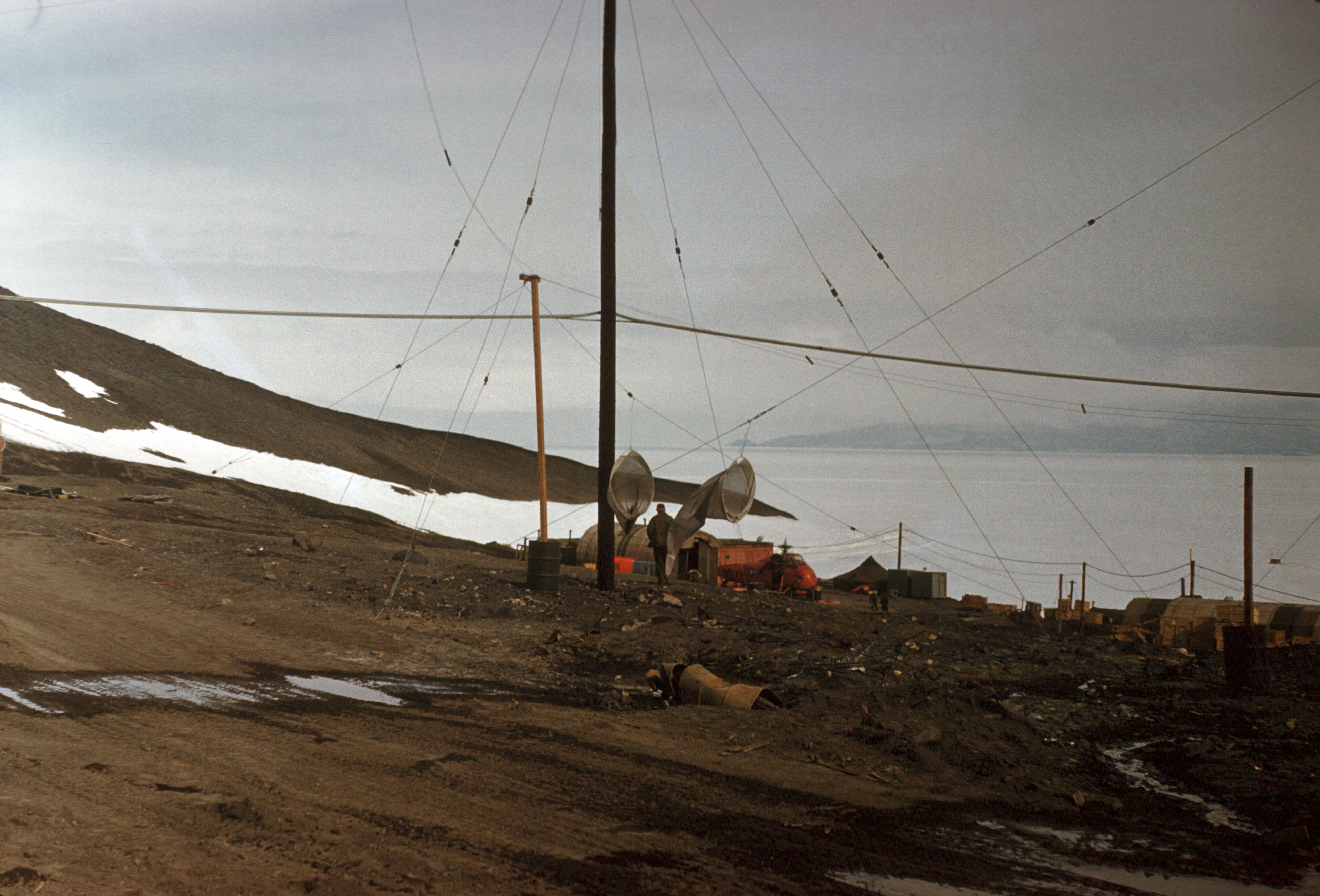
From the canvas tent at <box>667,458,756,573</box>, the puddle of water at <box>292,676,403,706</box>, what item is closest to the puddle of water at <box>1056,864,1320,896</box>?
the puddle of water at <box>292,676,403,706</box>

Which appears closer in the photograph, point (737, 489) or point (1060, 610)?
point (737, 489)

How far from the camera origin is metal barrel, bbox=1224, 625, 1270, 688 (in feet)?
40.5

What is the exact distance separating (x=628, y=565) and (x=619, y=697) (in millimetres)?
20009

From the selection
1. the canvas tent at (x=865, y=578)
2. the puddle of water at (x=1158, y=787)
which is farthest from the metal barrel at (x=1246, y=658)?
the canvas tent at (x=865, y=578)

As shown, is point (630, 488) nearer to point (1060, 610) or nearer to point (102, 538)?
point (102, 538)

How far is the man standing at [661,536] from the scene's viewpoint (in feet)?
68.9

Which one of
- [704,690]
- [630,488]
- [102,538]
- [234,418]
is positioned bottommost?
[704,690]

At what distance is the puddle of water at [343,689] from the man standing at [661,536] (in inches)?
411

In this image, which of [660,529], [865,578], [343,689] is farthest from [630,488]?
[865,578]

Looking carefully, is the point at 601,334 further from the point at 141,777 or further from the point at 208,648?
the point at 141,777

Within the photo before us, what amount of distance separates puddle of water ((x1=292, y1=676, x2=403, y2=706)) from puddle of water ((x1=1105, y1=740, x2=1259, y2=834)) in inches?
309

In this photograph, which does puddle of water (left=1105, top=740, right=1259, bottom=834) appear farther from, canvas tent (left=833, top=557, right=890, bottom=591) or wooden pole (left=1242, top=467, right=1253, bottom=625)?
canvas tent (left=833, top=557, right=890, bottom=591)

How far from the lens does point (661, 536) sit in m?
21.2

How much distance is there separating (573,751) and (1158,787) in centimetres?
579
